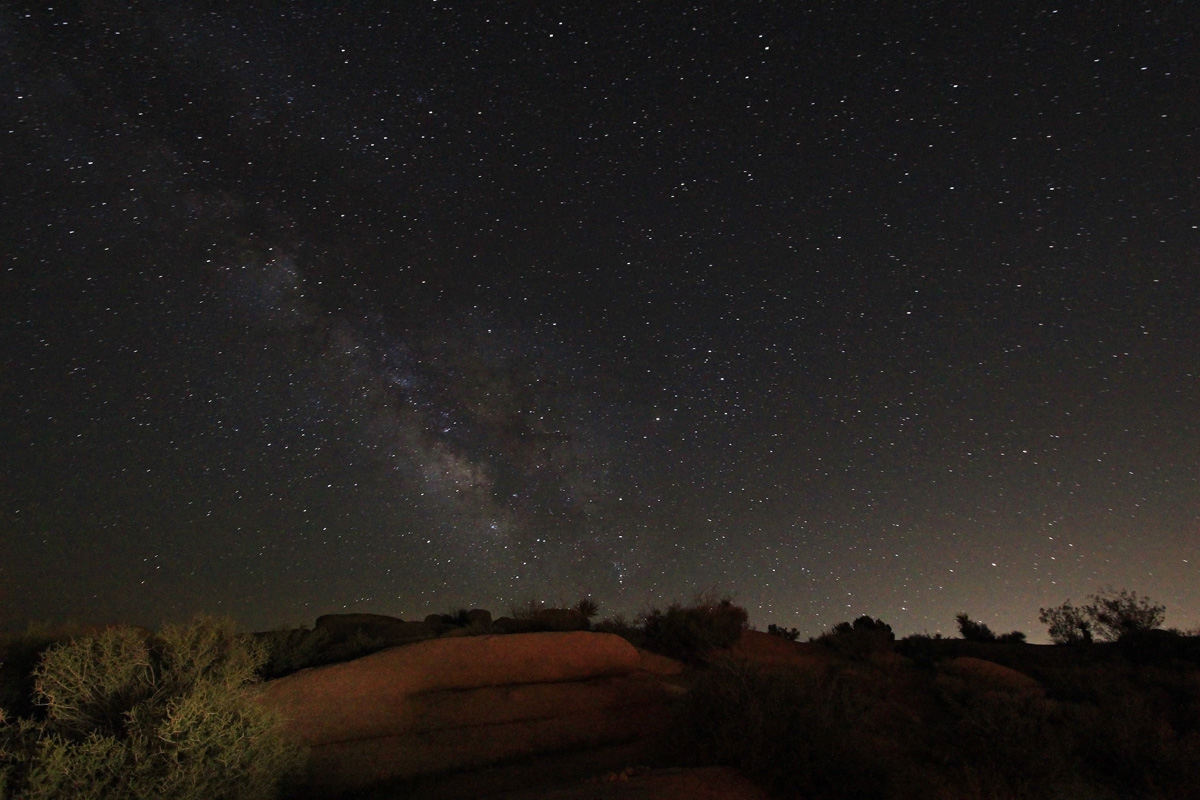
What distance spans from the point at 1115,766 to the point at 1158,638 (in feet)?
59.3

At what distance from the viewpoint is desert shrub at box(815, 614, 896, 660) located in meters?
21.1

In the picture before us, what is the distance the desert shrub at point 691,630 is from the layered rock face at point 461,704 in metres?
4.61

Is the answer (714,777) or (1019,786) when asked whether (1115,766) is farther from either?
(714,777)

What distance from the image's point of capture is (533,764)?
33.4 feet

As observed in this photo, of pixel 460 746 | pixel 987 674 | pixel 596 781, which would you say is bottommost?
pixel 596 781

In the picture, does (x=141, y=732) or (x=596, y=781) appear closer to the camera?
(x=141, y=732)

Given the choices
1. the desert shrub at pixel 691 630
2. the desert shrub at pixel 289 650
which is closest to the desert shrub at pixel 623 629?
the desert shrub at pixel 691 630

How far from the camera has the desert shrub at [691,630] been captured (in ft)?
59.3

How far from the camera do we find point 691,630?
1842cm

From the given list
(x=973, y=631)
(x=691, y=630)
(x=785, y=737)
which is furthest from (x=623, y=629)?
(x=973, y=631)

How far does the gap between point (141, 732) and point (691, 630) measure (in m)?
14.4

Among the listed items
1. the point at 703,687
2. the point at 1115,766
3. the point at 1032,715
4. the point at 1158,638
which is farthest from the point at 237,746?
the point at 1158,638

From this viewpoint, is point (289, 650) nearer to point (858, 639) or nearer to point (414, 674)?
point (414, 674)

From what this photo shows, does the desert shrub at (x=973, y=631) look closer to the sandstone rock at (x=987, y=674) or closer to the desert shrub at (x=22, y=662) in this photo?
the sandstone rock at (x=987, y=674)
